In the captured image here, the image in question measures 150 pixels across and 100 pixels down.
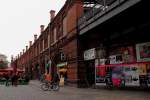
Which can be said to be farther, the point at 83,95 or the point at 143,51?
the point at 143,51

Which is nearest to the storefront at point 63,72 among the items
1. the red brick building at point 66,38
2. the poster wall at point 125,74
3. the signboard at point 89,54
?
the red brick building at point 66,38

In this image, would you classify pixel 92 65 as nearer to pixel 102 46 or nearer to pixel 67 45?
pixel 102 46

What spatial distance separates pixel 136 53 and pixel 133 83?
218 centimetres

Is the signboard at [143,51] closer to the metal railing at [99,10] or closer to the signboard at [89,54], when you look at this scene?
the metal railing at [99,10]

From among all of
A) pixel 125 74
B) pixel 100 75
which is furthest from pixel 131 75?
pixel 100 75

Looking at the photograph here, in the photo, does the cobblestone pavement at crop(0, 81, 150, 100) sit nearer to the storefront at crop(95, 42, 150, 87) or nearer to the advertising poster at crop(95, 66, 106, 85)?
the storefront at crop(95, 42, 150, 87)

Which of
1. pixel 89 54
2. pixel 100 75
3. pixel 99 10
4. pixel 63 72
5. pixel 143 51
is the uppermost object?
pixel 99 10

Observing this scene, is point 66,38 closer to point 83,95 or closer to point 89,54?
point 89,54

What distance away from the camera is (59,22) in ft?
139

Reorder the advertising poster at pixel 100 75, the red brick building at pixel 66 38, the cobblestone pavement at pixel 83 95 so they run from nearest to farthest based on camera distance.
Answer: the cobblestone pavement at pixel 83 95
the advertising poster at pixel 100 75
the red brick building at pixel 66 38

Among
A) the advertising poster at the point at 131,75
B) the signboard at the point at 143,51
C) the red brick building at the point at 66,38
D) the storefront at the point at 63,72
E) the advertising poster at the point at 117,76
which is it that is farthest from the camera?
the storefront at the point at 63,72

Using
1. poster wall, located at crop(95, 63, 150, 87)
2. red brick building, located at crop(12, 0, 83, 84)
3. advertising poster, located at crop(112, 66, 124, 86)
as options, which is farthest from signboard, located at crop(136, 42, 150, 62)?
red brick building, located at crop(12, 0, 83, 84)

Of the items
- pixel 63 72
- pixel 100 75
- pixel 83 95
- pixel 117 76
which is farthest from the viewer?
pixel 63 72

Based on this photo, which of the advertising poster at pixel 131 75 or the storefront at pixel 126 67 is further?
the advertising poster at pixel 131 75
